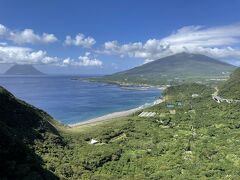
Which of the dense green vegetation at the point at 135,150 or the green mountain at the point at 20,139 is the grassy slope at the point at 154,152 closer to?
the dense green vegetation at the point at 135,150

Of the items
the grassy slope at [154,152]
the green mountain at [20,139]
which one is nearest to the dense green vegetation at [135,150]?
the grassy slope at [154,152]

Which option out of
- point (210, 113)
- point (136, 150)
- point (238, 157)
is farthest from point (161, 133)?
point (210, 113)

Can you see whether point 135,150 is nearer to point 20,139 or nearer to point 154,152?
point 154,152

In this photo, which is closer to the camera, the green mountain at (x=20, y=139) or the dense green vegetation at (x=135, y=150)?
the green mountain at (x=20, y=139)

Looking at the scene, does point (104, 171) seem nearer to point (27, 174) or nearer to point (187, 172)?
point (187, 172)

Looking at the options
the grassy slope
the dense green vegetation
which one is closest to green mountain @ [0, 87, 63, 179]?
the dense green vegetation

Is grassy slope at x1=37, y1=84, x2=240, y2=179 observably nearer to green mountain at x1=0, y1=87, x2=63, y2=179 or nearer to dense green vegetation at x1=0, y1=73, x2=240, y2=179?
dense green vegetation at x1=0, y1=73, x2=240, y2=179
